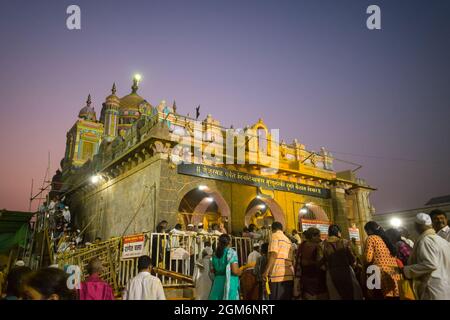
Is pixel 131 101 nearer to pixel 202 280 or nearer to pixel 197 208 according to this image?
pixel 197 208

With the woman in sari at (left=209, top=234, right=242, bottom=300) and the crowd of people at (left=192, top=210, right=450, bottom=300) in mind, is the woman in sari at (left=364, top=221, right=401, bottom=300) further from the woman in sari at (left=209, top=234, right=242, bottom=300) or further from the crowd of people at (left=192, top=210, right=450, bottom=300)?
the woman in sari at (left=209, top=234, right=242, bottom=300)

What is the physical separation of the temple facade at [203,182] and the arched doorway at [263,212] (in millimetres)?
58

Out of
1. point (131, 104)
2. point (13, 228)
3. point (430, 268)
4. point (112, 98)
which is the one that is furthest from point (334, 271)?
point (131, 104)

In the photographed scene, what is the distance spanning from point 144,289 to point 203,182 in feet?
30.5

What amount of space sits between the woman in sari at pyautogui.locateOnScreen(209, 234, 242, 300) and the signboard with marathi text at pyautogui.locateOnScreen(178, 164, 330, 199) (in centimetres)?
760

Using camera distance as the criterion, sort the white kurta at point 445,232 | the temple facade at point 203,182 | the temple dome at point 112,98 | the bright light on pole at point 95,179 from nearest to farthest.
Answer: the white kurta at point 445,232, the temple facade at point 203,182, the bright light on pole at point 95,179, the temple dome at point 112,98

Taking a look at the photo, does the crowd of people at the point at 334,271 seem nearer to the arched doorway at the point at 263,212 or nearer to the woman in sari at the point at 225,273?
the woman in sari at the point at 225,273

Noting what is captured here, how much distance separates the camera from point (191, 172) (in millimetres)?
12961

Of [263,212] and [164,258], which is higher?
[263,212]

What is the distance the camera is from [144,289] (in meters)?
4.11

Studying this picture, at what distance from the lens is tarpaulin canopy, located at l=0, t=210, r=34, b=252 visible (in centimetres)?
1567

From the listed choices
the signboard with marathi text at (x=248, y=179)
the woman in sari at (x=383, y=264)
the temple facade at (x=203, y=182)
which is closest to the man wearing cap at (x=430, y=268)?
the woman in sari at (x=383, y=264)

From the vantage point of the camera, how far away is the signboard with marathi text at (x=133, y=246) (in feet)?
26.3
